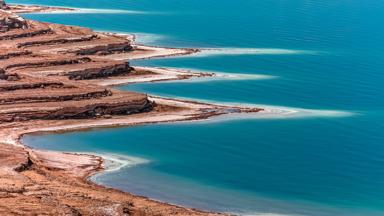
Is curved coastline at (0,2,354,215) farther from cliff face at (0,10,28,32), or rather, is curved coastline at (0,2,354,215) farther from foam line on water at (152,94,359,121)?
cliff face at (0,10,28,32)

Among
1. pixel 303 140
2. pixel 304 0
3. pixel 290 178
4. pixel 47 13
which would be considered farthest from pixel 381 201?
pixel 304 0

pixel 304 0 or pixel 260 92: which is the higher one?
pixel 304 0

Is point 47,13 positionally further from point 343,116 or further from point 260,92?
point 343,116

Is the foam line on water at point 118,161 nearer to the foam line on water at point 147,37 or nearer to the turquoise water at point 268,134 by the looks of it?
the turquoise water at point 268,134

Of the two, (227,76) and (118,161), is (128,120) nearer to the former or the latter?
(118,161)

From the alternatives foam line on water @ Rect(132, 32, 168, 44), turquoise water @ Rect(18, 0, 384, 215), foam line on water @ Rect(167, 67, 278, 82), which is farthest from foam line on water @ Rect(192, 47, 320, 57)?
foam line on water @ Rect(167, 67, 278, 82)

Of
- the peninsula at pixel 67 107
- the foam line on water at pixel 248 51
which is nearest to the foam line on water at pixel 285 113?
the peninsula at pixel 67 107
